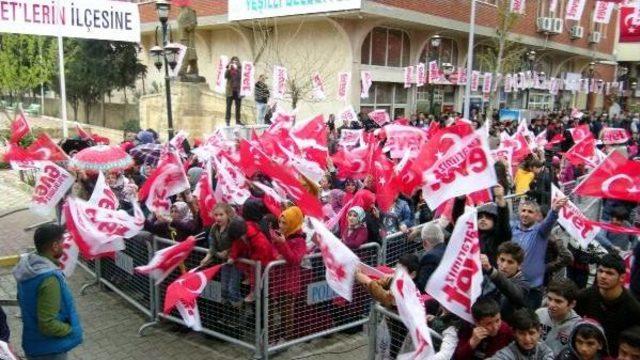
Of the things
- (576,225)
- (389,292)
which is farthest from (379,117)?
(389,292)

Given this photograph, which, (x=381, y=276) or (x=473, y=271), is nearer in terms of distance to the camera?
(x=473, y=271)

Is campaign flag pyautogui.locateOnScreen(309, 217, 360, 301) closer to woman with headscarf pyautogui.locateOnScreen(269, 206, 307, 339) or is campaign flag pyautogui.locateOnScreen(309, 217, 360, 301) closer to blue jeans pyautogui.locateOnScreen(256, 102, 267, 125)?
woman with headscarf pyautogui.locateOnScreen(269, 206, 307, 339)

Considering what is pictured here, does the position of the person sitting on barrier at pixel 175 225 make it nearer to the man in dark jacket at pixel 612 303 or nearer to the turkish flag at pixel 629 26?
the man in dark jacket at pixel 612 303

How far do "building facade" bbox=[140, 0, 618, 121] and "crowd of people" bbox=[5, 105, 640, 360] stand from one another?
13.8m

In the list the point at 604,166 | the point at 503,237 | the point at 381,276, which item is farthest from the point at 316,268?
the point at 604,166

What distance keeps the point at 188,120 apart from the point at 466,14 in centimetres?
1307

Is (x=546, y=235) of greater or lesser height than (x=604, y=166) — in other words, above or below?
below

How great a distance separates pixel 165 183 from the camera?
20.1ft

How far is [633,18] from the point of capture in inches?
476

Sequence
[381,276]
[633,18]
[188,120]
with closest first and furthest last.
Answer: [381,276] < [633,18] < [188,120]

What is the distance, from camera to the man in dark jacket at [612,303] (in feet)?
12.7

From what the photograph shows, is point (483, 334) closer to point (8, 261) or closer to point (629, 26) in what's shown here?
point (8, 261)

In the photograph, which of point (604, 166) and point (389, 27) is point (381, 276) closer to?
point (604, 166)

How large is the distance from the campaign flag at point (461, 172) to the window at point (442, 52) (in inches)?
800
